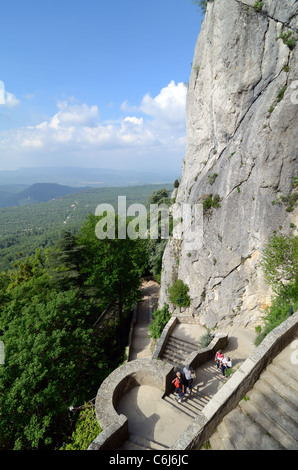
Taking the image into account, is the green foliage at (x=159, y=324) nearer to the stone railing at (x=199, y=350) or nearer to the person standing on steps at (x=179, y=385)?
the stone railing at (x=199, y=350)

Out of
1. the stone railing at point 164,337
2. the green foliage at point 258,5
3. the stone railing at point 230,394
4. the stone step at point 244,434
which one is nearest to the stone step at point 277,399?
the stone railing at point 230,394

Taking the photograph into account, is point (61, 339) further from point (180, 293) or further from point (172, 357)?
point (180, 293)

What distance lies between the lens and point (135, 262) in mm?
20344

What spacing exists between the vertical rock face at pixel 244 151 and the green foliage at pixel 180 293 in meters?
0.50

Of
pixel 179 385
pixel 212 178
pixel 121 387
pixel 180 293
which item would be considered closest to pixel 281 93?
pixel 212 178

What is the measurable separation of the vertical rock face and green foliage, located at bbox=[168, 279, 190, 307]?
0.50m

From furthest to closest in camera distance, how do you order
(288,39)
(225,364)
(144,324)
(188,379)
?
(144,324) → (288,39) → (225,364) → (188,379)

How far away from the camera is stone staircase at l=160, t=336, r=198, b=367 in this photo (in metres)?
13.9

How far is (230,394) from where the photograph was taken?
544cm

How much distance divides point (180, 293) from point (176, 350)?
5.92 meters

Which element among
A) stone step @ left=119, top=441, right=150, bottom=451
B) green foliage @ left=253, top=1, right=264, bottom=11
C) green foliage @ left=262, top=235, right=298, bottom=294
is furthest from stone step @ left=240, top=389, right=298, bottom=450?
green foliage @ left=253, top=1, right=264, bottom=11

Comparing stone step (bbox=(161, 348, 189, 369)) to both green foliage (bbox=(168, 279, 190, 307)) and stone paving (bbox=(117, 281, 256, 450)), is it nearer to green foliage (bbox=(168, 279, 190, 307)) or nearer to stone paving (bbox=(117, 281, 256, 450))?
stone paving (bbox=(117, 281, 256, 450))

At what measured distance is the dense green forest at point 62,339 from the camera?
29.8 feet
